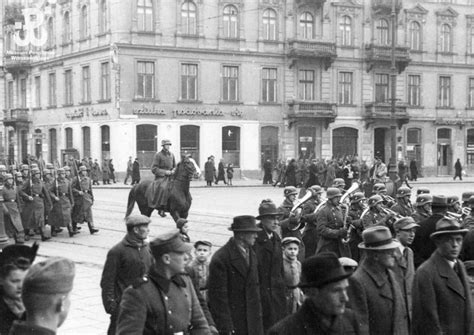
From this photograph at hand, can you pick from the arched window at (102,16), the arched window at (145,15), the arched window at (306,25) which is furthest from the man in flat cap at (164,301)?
the arched window at (306,25)

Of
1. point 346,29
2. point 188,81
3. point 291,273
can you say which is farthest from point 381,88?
point 291,273

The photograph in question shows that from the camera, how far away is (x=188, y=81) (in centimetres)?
4078

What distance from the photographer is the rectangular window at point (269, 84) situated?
42.8 metres

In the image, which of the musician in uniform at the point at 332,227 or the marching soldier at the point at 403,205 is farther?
the marching soldier at the point at 403,205

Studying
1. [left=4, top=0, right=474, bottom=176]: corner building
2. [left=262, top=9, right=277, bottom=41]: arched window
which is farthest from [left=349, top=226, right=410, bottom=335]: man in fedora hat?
[left=262, top=9, right=277, bottom=41]: arched window

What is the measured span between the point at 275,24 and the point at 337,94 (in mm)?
6006

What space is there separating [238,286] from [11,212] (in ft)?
35.4

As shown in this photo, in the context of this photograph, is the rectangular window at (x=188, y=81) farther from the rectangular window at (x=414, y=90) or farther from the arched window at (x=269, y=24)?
the rectangular window at (x=414, y=90)

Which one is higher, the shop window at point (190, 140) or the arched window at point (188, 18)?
the arched window at point (188, 18)

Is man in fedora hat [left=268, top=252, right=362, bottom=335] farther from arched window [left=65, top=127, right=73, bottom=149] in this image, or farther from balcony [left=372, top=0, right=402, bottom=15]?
balcony [left=372, top=0, right=402, bottom=15]

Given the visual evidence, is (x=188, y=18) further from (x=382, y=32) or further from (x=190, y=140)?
(x=382, y=32)

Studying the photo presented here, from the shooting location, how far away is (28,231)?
17.3 m

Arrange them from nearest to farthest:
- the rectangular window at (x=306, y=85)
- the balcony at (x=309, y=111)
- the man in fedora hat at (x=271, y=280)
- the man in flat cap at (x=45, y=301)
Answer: the man in flat cap at (x=45, y=301)
the man in fedora hat at (x=271, y=280)
the balcony at (x=309, y=111)
the rectangular window at (x=306, y=85)

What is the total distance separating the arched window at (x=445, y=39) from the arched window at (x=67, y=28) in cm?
2461
